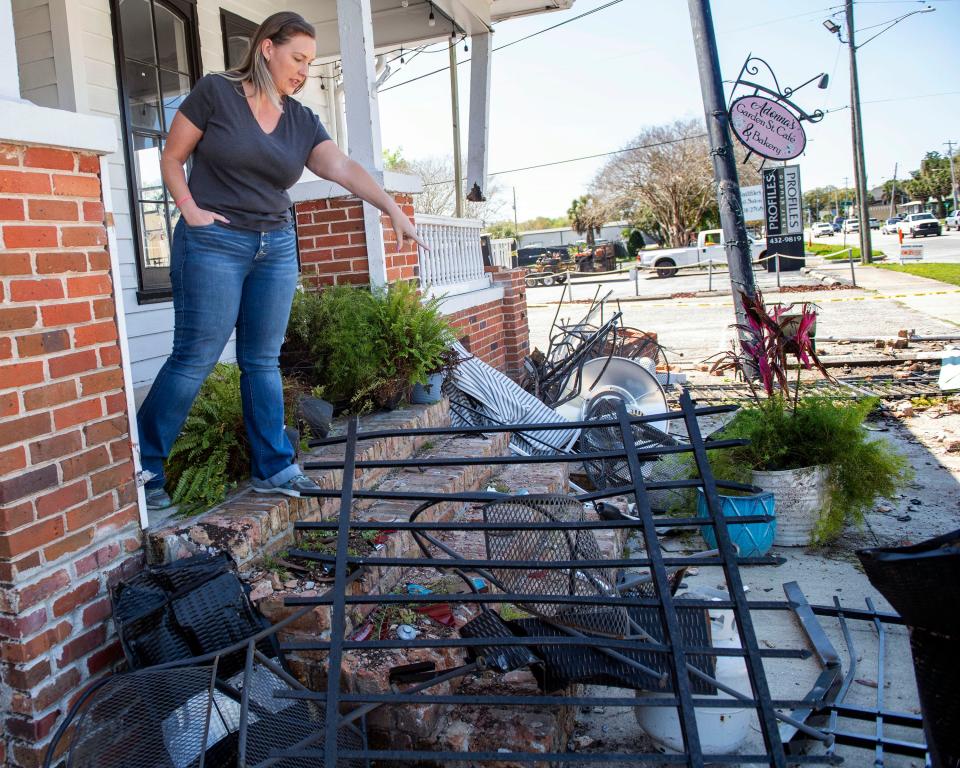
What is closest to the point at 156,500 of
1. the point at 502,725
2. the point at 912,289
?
the point at 502,725

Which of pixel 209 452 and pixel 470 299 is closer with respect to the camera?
pixel 209 452

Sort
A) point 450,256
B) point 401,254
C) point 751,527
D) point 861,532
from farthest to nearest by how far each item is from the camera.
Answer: point 450,256, point 401,254, point 861,532, point 751,527

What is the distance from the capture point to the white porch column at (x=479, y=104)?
8695mm

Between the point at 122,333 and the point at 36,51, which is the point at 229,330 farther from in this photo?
the point at 36,51

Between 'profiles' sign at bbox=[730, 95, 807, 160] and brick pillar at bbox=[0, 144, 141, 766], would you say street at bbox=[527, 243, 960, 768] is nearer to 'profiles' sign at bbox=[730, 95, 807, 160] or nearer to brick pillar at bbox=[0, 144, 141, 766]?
brick pillar at bbox=[0, 144, 141, 766]

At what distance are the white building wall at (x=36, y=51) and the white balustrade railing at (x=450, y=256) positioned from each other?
2.55 meters

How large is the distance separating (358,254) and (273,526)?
2729 millimetres

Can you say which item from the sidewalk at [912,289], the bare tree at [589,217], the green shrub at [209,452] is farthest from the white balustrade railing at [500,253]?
the bare tree at [589,217]

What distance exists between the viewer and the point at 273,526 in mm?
2979

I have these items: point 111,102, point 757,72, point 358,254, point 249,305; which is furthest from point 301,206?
point 757,72

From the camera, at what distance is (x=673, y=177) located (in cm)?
4775

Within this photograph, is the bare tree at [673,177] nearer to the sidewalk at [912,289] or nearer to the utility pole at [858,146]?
the utility pole at [858,146]

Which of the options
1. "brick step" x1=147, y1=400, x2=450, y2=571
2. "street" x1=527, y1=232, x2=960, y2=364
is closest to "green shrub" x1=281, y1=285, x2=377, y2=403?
"brick step" x1=147, y1=400, x2=450, y2=571

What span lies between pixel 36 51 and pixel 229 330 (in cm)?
350
